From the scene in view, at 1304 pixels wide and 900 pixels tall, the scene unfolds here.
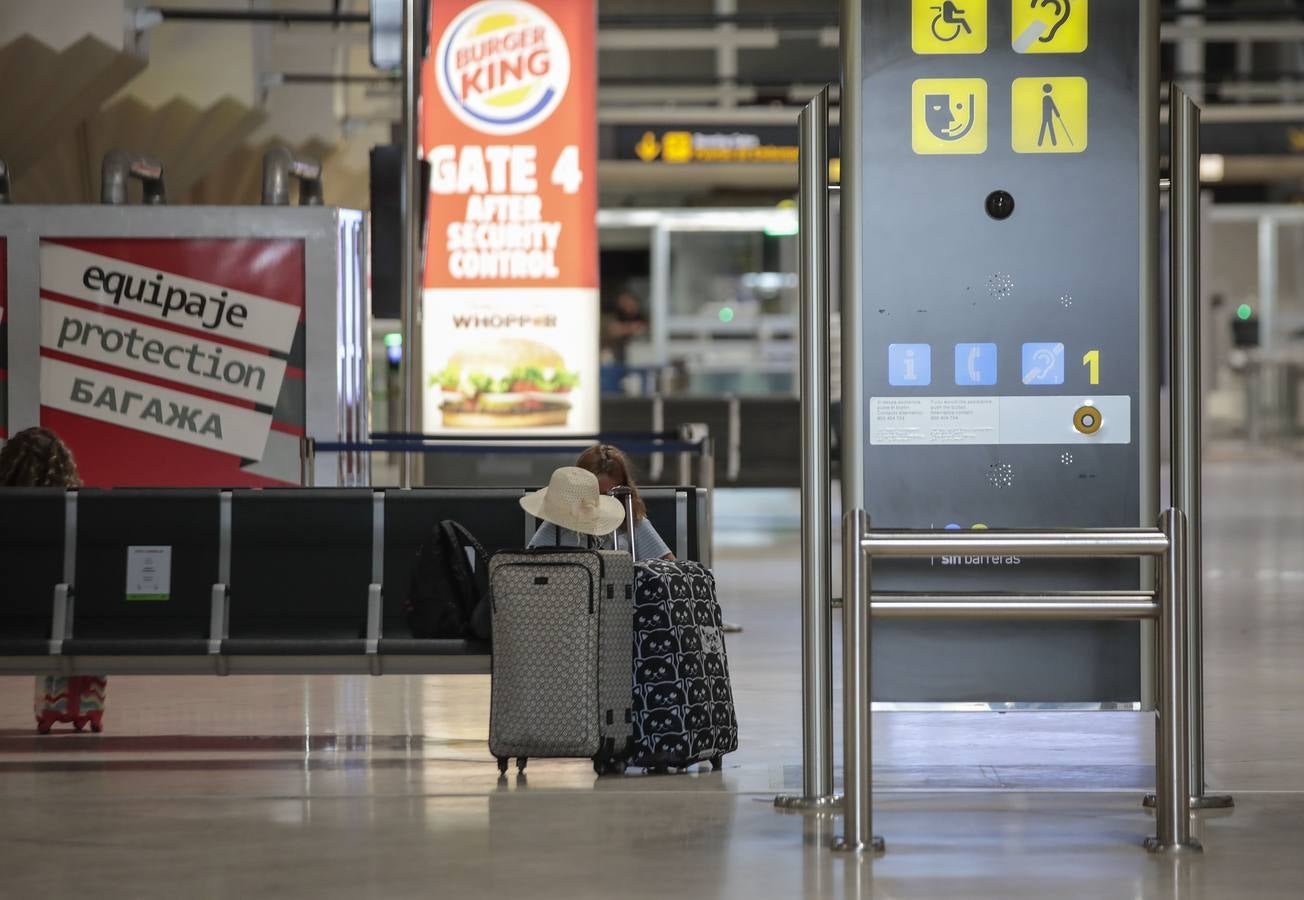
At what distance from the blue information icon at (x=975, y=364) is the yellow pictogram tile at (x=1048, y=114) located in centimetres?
58

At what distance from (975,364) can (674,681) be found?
56.9 inches

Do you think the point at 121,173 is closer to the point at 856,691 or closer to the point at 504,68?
the point at 504,68

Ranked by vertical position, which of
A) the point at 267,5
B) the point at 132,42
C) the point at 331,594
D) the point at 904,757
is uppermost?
the point at 267,5

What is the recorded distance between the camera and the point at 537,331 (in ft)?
49.3

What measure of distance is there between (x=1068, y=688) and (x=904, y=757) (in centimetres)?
109

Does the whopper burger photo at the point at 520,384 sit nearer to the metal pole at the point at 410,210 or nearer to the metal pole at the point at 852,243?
the metal pole at the point at 410,210

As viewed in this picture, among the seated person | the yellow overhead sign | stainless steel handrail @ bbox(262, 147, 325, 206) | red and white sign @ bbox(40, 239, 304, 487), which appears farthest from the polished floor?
the yellow overhead sign

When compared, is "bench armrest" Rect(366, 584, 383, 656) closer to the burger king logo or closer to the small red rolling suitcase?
the small red rolling suitcase

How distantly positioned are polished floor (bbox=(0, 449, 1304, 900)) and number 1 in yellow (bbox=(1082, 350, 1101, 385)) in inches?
48.4

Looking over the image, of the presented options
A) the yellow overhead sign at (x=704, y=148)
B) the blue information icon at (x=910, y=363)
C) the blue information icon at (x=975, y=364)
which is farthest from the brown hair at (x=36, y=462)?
the yellow overhead sign at (x=704, y=148)

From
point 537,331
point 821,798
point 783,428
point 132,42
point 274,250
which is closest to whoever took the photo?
point 821,798

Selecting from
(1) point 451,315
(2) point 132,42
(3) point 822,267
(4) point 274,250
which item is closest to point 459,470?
(1) point 451,315

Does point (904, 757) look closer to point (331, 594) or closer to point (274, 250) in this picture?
point (331, 594)

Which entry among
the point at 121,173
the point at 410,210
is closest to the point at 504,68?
the point at 410,210
